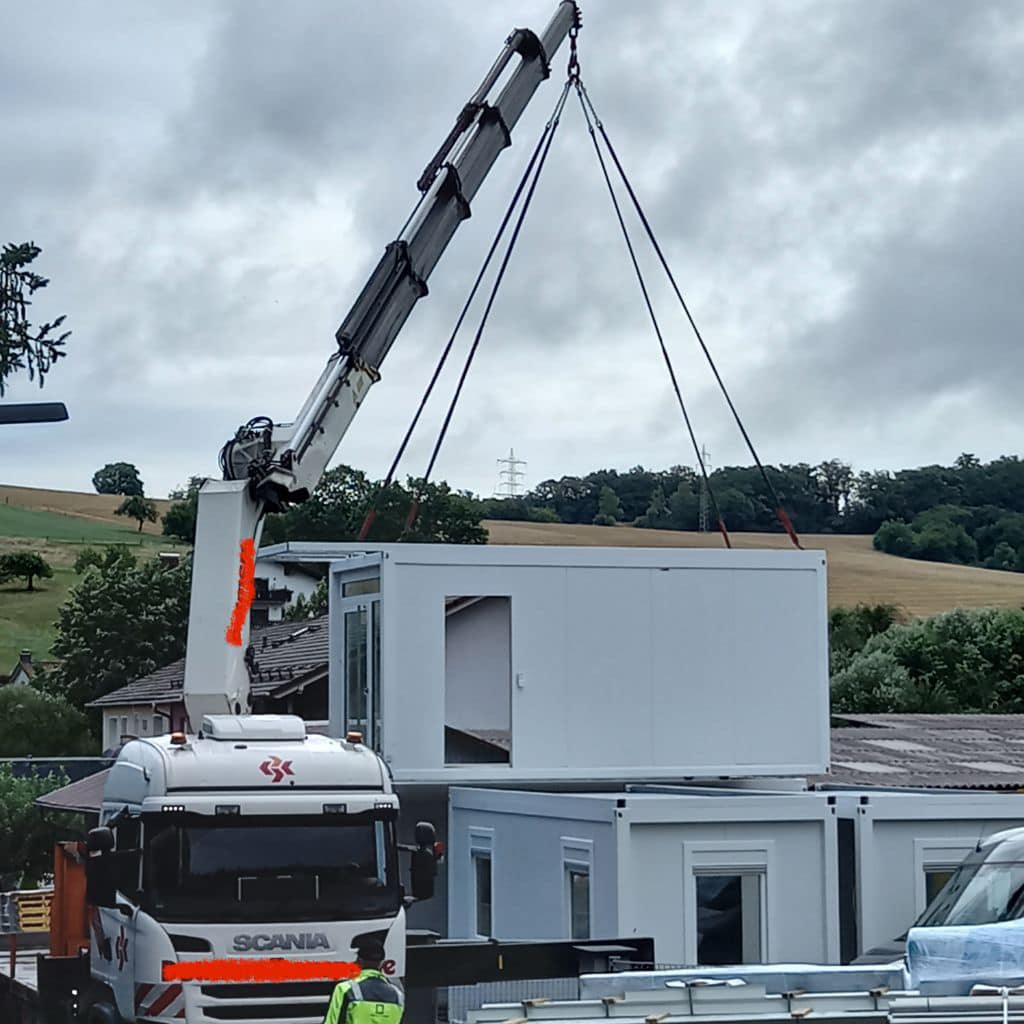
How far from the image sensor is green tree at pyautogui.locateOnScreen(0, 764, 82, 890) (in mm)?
49906

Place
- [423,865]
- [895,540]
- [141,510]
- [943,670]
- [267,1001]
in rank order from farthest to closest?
[141,510] < [895,540] < [943,670] < [423,865] < [267,1001]

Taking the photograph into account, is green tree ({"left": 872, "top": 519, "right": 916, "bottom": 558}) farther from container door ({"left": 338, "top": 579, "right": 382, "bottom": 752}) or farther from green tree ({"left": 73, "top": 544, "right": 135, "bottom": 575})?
container door ({"left": 338, "top": 579, "right": 382, "bottom": 752})

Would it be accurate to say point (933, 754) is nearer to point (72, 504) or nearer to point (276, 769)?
point (276, 769)

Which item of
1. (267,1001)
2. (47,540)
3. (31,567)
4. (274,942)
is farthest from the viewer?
(47,540)

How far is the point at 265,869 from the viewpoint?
16.5m

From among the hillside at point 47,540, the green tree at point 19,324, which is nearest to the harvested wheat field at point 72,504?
the hillside at point 47,540

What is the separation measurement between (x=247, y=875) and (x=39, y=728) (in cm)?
6495

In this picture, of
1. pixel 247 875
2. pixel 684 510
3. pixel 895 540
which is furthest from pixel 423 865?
pixel 895 540

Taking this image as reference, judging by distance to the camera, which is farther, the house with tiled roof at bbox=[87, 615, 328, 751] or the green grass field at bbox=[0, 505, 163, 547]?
the green grass field at bbox=[0, 505, 163, 547]

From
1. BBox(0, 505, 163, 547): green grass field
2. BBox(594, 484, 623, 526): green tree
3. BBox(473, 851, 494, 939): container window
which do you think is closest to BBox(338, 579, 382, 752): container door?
BBox(473, 851, 494, 939): container window

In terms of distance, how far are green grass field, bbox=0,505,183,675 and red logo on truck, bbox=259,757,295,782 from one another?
3391 inches

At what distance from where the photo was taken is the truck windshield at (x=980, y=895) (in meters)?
17.0

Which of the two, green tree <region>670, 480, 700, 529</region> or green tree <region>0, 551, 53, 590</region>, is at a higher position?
green tree <region>670, 480, 700, 529</region>

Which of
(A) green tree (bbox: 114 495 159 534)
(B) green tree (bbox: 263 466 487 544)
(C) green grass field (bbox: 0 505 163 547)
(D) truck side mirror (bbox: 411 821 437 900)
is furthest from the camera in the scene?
(A) green tree (bbox: 114 495 159 534)
